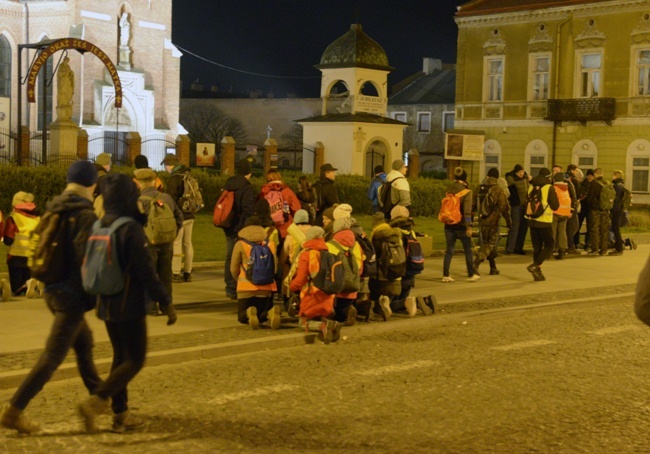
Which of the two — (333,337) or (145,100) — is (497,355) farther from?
(145,100)

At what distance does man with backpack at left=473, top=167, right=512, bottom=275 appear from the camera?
16.8m

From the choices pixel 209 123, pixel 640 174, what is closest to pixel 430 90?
pixel 209 123

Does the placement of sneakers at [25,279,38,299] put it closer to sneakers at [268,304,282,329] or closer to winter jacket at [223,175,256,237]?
winter jacket at [223,175,256,237]

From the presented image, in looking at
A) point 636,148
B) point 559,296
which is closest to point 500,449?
point 559,296

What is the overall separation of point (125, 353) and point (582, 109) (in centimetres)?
3835

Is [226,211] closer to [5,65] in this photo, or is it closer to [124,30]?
[5,65]

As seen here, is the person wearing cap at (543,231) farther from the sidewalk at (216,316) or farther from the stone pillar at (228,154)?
the stone pillar at (228,154)

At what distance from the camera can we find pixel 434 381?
8.99m

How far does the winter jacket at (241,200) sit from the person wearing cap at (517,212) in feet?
30.0

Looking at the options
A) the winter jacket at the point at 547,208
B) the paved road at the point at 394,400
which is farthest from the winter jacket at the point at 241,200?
the winter jacket at the point at 547,208

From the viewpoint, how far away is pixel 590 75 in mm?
43000

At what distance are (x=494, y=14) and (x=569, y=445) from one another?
132ft

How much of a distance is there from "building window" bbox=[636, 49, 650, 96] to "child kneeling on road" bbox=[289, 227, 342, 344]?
33570mm

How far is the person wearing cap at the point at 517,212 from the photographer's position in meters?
20.9
